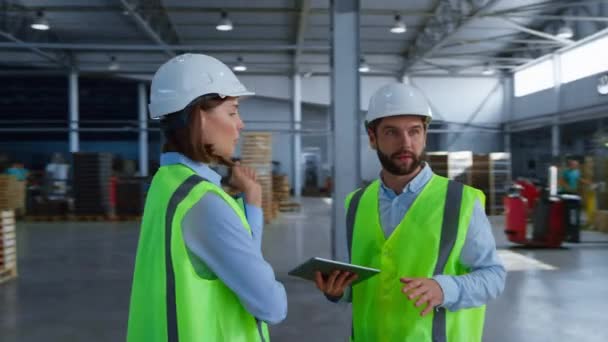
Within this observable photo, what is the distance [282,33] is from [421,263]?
2113 centimetres

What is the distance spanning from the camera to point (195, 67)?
159cm

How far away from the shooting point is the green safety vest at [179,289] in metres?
1.38

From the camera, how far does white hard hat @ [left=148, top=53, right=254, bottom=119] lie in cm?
155

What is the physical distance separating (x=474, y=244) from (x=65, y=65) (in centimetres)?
2514

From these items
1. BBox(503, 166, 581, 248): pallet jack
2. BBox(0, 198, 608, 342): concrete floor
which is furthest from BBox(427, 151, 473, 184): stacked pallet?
BBox(503, 166, 581, 248): pallet jack

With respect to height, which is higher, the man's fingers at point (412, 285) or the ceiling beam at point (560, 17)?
the ceiling beam at point (560, 17)

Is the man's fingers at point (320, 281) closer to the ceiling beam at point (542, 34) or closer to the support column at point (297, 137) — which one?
the ceiling beam at point (542, 34)

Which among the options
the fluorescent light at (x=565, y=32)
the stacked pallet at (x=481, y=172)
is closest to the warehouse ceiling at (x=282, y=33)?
the fluorescent light at (x=565, y=32)

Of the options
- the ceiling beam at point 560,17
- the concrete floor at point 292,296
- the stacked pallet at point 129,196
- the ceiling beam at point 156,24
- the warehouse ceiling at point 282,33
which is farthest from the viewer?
the warehouse ceiling at point 282,33

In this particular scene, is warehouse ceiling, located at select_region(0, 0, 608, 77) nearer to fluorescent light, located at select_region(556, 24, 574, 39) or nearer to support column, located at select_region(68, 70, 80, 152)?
fluorescent light, located at select_region(556, 24, 574, 39)

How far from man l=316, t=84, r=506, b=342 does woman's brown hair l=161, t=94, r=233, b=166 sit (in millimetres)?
582

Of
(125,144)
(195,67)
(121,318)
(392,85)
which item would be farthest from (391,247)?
(125,144)

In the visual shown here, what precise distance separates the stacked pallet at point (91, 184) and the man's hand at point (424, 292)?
55.8 feet

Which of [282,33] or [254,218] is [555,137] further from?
[254,218]
